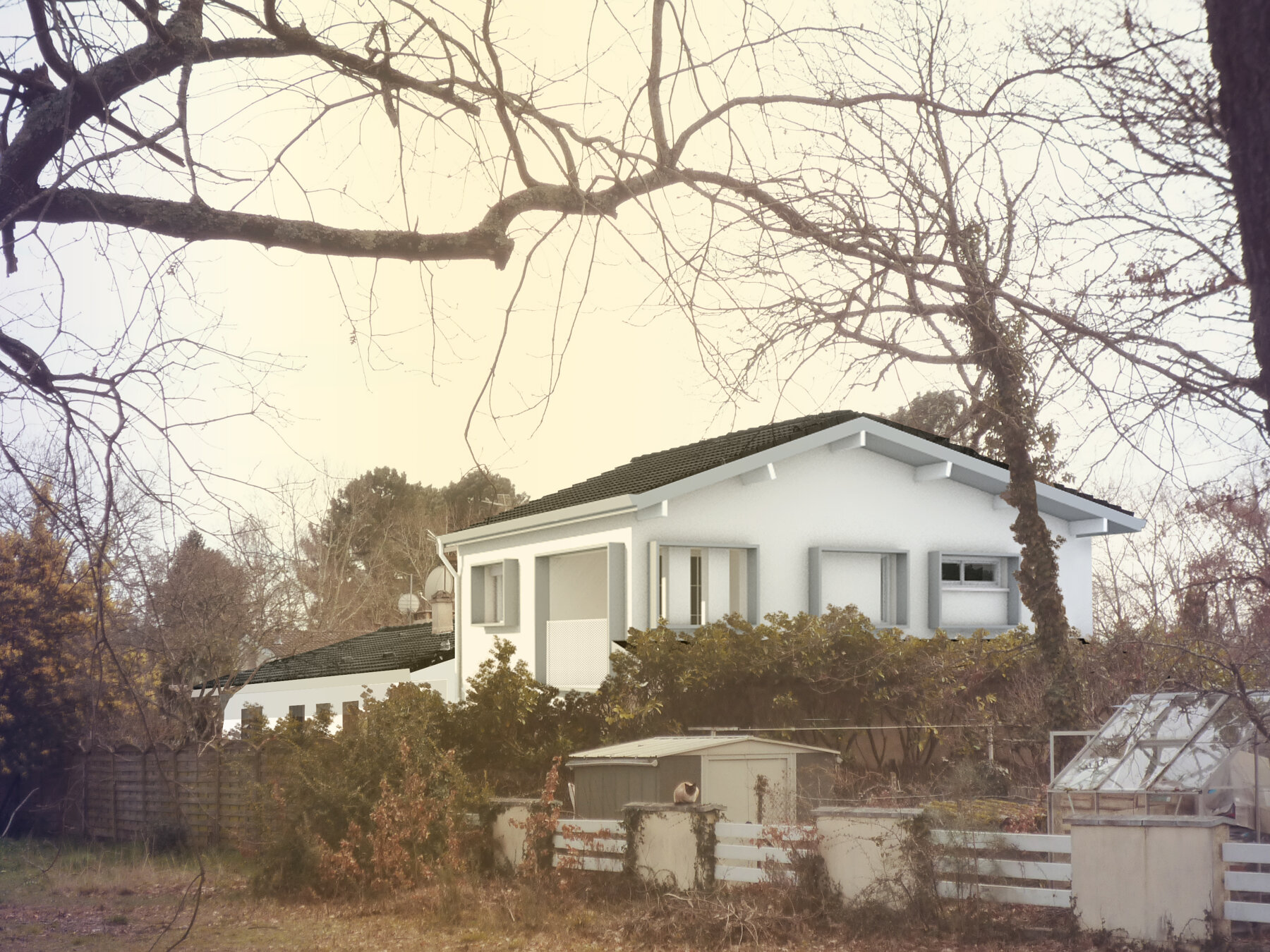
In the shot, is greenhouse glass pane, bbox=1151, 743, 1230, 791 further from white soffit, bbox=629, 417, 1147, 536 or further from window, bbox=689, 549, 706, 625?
window, bbox=689, 549, 706, 625

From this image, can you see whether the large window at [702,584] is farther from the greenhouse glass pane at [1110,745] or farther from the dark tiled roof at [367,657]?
A: the dark tiled roof at [367,657]

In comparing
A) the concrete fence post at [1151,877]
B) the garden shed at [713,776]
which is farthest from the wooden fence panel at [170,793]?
the concrete fence post at [1151,877]

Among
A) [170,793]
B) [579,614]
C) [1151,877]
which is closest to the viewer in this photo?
[1151,877]

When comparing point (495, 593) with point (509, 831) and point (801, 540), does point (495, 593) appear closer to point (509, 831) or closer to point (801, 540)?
point (801, 540)

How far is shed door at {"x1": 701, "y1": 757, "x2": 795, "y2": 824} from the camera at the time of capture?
14.5m

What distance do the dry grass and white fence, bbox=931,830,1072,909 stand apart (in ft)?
0.76

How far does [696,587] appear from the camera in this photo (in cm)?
2084

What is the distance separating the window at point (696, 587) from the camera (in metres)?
20.7

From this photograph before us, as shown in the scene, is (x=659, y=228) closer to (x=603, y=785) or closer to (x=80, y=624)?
(x=603, y=785)

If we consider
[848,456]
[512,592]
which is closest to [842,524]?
[848,456]

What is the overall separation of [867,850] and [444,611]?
19.4m

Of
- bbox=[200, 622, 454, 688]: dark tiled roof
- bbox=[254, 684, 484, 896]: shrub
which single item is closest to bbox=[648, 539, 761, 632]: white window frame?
bbox=[254, 684, 484, 896]: shrub

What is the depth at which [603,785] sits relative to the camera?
1502 cm

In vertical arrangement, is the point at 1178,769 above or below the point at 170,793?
above
